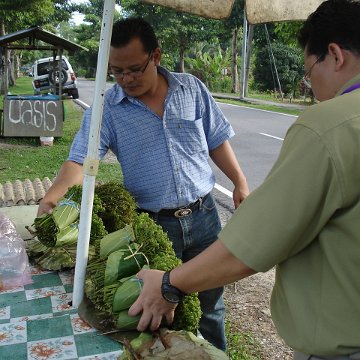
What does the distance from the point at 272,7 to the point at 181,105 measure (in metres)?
0.65

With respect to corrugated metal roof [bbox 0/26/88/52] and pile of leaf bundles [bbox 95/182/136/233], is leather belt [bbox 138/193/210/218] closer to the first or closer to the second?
pile of leaf bundles [bbox 95/182/136/233]

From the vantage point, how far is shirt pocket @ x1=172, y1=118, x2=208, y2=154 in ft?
8.18

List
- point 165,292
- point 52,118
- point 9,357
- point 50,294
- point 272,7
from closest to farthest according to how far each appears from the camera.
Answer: point 165,292
point 9,357
point 50,294
point 272,7
point 52,118

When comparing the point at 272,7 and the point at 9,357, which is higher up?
the point at 272,7

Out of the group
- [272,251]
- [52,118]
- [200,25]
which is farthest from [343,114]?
[200,25]

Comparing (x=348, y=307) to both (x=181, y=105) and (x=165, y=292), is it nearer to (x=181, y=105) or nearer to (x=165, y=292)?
(x=165, y=292)

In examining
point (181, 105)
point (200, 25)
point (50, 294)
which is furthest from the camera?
point (200, 25)

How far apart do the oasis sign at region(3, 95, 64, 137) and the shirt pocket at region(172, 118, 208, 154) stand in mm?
7731

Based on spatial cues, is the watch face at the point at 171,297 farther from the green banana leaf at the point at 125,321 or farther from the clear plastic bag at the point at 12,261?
the clear plastic bag at the point at 12,261

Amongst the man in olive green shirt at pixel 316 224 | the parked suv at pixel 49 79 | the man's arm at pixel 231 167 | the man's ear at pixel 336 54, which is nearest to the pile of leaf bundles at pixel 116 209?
the man's arm at pixel 231 167

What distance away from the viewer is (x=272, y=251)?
1.16 m

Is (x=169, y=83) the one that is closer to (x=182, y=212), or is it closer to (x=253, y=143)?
(x=182, y=212)

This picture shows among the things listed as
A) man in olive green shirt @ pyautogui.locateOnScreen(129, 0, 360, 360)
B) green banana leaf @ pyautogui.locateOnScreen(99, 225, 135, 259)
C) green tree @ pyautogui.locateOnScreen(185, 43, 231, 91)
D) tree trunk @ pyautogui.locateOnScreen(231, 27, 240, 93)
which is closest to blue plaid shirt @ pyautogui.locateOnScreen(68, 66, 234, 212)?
green banana leaf @ pyautogui.locateOnScreen(99, 225, 135, 259)

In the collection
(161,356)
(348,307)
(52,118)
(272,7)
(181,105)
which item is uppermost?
(272,7)
